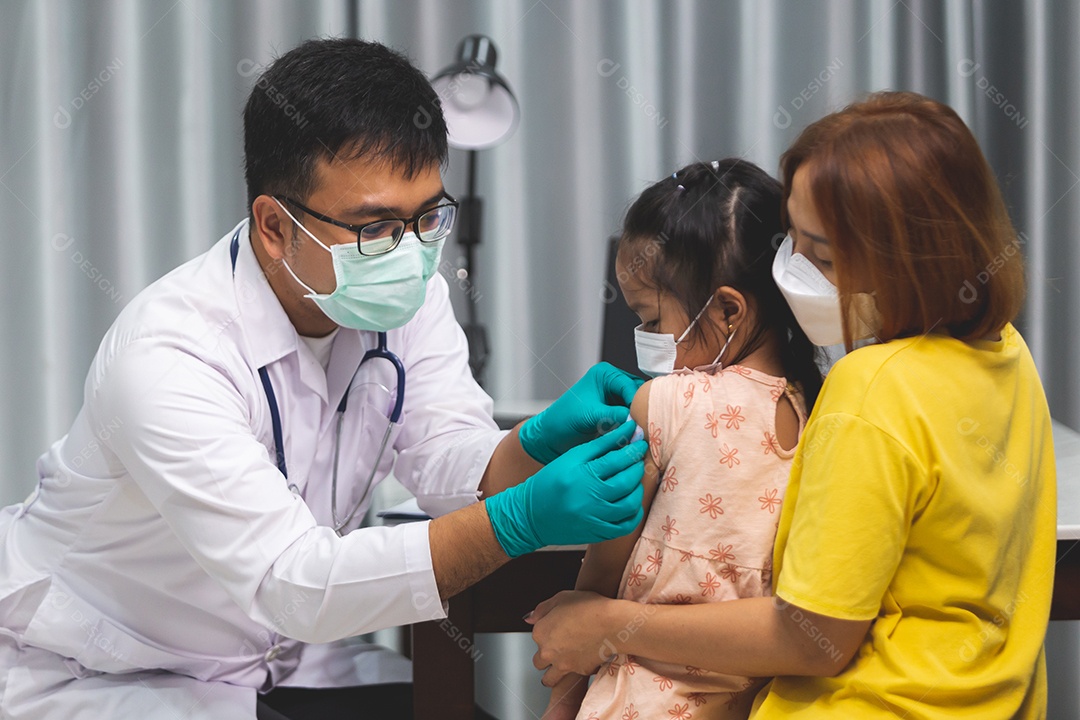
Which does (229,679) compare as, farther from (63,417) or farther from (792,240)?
(63,417)

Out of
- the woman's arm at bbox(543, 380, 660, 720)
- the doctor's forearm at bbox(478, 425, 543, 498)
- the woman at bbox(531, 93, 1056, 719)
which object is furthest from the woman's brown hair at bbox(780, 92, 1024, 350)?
the doctor's forearm at bbox(478, 425, 543, 498)

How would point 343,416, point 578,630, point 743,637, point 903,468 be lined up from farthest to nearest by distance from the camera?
point 343,416
point 578,630
point 743,637
point 903,468

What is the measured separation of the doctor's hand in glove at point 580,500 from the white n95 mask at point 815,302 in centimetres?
24

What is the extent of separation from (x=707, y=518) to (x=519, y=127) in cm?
177

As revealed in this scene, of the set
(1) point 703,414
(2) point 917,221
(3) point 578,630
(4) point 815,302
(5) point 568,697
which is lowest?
(5) point 568,697

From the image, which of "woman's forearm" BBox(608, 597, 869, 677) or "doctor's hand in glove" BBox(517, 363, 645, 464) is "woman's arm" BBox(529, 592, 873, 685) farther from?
"doctor's hand in glove" BBox(517, 363, 645, 464)

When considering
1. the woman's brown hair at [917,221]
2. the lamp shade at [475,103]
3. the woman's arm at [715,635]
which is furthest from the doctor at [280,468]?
the lamp shade at [475,103]

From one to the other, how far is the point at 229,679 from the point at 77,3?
2.01 m

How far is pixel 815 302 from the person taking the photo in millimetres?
1015

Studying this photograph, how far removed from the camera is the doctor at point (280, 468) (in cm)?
113

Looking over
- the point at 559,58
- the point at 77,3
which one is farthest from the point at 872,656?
the point at 77,3

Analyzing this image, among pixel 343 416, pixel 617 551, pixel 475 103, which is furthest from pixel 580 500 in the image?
pixel 475 103

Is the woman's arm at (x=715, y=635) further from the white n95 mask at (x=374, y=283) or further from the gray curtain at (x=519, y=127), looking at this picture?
the gray curtain at (x=519, y=127)

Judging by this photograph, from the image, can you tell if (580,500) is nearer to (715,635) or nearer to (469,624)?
(715,635)
